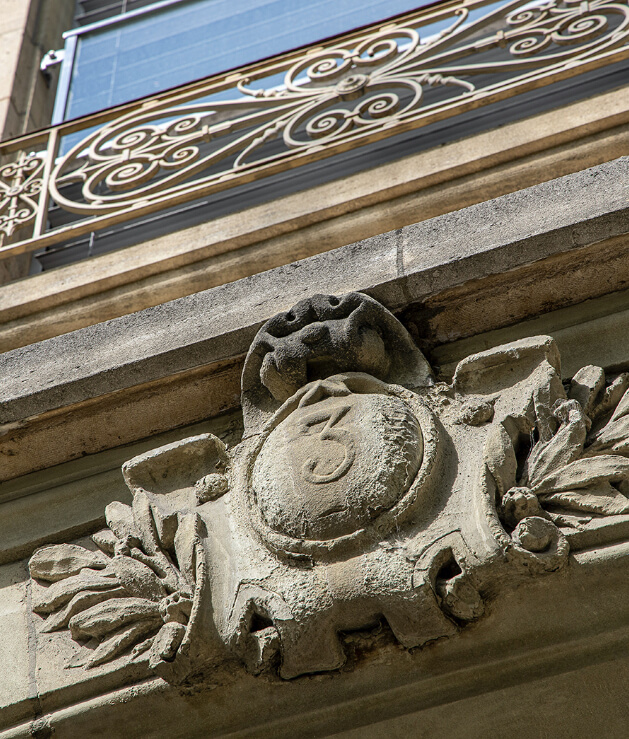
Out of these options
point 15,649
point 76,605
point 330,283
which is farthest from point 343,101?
point 15,649

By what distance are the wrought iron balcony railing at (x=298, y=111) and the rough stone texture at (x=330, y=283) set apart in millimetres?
792

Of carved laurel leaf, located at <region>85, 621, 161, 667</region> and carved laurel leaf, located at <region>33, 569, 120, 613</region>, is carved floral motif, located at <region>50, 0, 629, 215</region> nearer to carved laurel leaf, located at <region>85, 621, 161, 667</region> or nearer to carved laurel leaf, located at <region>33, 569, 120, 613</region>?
carved laurel leaf, located at <region>33, 569, 120, 613</region>

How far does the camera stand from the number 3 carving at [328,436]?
1.95 metres

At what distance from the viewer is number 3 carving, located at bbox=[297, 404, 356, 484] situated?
195 centimetres

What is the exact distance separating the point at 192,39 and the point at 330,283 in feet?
11.0

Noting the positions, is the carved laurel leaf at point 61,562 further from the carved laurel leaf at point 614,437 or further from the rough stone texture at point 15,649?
the carved laurel leaf at point 614,437

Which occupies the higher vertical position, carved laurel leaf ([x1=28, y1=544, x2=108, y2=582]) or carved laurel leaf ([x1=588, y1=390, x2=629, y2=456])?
carved laurel leaf ([x1=28, y1=544, x2=108, y2=582])

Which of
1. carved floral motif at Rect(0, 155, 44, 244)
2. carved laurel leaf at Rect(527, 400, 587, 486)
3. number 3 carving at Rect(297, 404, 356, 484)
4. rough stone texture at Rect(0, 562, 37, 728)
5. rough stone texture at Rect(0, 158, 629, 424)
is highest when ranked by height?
carved floral motif at Rect(0, 155, 44, 244)

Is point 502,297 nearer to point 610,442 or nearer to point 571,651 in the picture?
point 610,442

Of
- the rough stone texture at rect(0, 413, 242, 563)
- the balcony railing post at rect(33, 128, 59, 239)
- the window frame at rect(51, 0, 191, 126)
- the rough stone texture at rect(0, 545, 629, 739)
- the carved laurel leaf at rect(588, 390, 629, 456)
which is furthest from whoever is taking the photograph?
the window frame at rect(51, 0, 191, 126)

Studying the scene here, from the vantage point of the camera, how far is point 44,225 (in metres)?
3.45

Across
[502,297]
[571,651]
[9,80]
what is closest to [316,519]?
[571,651]

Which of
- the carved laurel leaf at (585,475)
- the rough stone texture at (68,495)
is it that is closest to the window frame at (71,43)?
the rough stone texture at (68,495)

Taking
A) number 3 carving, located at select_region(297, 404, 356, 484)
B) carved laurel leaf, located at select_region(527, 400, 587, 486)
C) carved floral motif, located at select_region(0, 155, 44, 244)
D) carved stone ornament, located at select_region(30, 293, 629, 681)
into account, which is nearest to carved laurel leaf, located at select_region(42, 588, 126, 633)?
carved stone ornament, located at select_region(30, 293, 629, 681)
